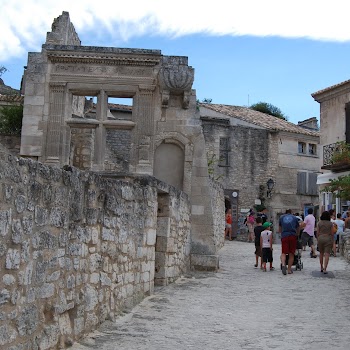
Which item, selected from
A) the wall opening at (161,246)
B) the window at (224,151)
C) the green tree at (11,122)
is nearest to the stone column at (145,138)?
the wall opening at (161,246)

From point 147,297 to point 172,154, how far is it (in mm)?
5370

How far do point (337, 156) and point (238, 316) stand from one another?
15408 millimetres

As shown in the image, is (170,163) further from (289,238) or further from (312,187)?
(312,187)

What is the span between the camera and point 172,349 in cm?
513

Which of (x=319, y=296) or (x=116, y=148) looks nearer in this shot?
(x=319, y=296)

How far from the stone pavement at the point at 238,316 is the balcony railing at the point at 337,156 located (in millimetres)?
10999

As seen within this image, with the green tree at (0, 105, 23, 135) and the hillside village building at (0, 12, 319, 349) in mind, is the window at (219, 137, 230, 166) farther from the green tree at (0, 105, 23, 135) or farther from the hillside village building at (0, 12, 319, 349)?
the green tree at (0, 105, 23, 135)

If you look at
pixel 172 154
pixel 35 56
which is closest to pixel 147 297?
pixel 172 154

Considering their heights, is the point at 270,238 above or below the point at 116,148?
below

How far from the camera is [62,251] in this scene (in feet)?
15.5

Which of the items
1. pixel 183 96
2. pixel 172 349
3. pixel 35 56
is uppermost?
pixel 35 56

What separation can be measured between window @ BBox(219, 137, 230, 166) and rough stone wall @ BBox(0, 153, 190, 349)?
855 inches

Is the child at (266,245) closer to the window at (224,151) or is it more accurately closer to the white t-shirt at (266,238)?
the white t-shirt at (266,238)

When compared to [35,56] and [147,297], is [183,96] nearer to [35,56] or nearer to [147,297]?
[35,56]
